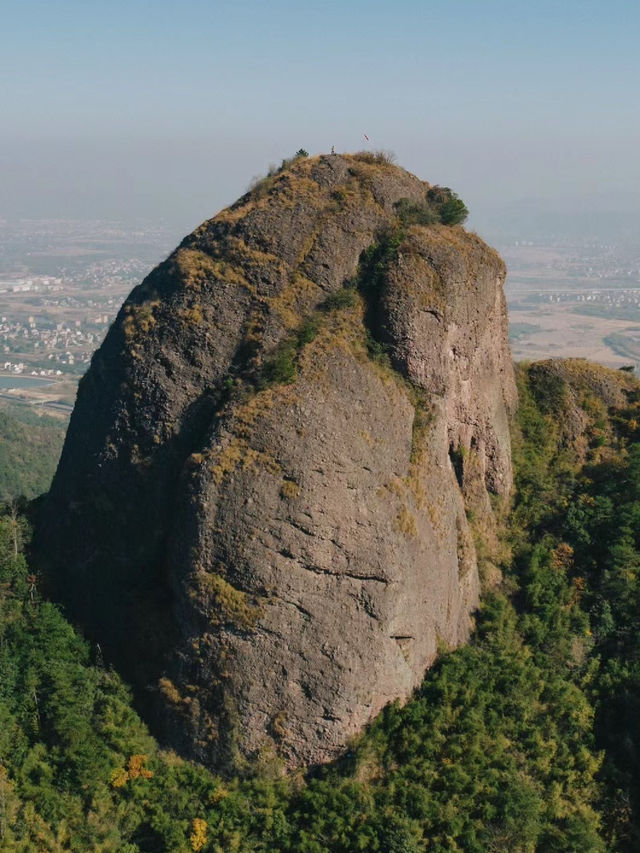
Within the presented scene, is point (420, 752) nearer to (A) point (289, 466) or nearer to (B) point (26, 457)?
(A) point (289, 466)

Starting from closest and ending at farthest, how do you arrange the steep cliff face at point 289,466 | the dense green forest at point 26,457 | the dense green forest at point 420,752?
the dense green forest at point 420,752, the steep cliff face at point 289,466, the dense green forest at point 26,457

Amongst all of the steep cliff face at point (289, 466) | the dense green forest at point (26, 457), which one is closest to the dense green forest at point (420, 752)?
the steep cliff face at point (289, 466)

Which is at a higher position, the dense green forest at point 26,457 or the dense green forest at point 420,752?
the dense green forest at point 420,752

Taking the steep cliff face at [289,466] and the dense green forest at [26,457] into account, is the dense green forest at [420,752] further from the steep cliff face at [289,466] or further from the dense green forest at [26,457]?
the dense green forest at [26,457]

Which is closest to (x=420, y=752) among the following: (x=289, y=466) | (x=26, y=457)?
(x=289, y=466)

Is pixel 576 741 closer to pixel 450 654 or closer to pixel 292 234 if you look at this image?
pixel 450 654

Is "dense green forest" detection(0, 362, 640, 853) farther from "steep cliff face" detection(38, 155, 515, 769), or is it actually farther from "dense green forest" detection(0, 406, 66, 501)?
"dense green forest" detection(0, 406, 66, 501)

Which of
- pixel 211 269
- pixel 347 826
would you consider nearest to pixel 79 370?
pixel 211 269
